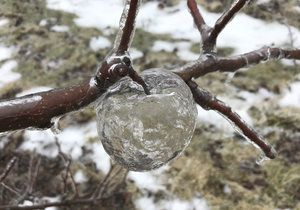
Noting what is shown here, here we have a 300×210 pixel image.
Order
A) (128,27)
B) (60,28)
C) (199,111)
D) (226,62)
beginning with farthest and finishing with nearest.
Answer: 1. (60,28)
2. (199,111)
3. (226,62)
4. (128,27)

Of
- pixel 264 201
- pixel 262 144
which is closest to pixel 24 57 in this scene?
pixel 264 201

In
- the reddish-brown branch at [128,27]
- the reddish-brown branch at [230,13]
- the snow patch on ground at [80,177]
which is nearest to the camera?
the reddish-brown branch at [128,27]

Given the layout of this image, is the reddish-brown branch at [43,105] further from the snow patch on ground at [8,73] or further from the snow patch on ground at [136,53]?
the snow patch on ground at [136,53]

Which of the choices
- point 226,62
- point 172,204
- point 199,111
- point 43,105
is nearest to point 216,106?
point 226,62

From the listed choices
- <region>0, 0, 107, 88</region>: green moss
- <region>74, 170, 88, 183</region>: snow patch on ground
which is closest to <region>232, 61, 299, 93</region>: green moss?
<region>0, 0, 107, 88</region>: green moss

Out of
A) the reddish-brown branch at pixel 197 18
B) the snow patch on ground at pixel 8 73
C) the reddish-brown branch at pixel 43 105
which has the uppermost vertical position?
the reddish-brown branch at pixel 43 105

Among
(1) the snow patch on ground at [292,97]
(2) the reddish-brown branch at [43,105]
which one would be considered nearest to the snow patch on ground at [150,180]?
(1) the snow patch on ground at [292,97]

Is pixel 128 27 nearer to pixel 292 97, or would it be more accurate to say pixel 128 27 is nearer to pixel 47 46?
pixel 292 97
